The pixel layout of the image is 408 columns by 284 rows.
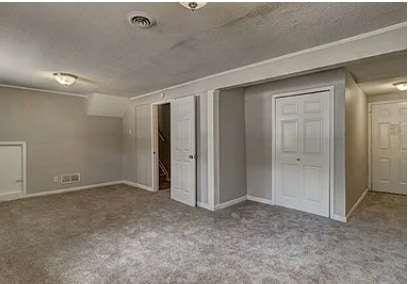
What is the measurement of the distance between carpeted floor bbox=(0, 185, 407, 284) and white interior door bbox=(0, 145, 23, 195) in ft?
1.87

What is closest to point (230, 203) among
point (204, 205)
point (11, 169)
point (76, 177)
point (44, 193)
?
point (204, 205)

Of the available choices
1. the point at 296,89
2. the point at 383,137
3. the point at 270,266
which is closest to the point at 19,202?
the point at 270,266

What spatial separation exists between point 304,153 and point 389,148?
2.67 metres

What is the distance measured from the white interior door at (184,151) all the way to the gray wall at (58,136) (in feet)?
7.59

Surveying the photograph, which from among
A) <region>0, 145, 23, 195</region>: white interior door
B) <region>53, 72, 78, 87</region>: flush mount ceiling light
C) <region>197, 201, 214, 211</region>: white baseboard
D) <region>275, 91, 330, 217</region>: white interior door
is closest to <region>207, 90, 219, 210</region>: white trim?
<region>197, 201, 214, 211</region>: white baseboard

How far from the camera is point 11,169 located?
4.54 m

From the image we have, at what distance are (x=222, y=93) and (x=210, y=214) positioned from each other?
1.98m

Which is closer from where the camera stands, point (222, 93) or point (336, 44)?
point (336, 44)

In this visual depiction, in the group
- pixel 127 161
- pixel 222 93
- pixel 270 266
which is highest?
pixel 222 93

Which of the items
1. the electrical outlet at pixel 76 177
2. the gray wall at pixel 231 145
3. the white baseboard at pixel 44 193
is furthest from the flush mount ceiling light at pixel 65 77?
the white baseboard at pixel 44 193

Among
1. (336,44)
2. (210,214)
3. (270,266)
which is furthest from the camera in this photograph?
(210,214)

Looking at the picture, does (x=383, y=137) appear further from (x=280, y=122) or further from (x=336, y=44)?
(x=336, y=44)

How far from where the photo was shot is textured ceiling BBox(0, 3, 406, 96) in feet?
6.00

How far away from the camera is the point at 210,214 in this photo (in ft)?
11.9
